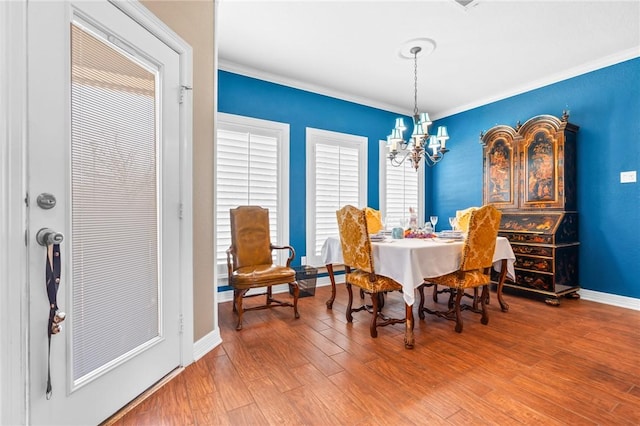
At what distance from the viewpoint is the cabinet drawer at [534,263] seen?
3.38m

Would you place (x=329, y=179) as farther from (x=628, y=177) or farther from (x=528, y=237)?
(x=628, y=177)

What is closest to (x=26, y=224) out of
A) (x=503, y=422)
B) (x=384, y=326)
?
(x=503, y=422)

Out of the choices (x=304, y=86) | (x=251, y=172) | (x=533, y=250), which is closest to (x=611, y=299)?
(x=533, y=250)

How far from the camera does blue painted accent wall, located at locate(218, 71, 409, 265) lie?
3.71 meters

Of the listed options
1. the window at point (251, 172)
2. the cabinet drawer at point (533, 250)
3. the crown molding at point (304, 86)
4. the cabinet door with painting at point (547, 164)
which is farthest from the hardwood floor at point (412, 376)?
the crown molding at point (304, 86)

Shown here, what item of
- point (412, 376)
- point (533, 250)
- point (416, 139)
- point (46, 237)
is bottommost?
point (412, 376)

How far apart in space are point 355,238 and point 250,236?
1228 millimetres

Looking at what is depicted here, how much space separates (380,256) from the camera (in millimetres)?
2543

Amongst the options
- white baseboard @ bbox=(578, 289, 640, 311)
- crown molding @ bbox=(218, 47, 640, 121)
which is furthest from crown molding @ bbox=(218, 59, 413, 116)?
white baseboard @ bbox=(578, 289, 640, 311)

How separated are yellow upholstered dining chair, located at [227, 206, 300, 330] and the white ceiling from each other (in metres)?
1.81

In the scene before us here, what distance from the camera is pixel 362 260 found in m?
2.62

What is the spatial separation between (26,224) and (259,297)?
2805 mm

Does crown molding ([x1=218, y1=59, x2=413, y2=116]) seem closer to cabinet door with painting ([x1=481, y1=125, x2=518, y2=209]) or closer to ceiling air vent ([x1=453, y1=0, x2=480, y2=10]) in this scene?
cabinet door with painting ([x1=481, y1=125, x2=518, y2=209])

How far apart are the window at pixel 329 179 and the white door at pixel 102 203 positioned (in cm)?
241
